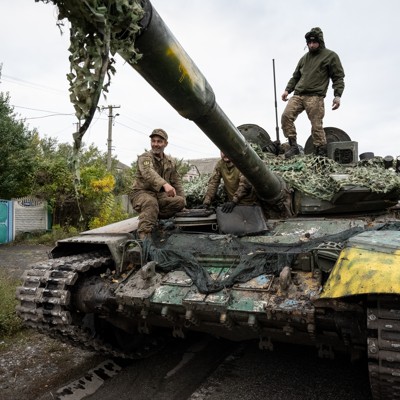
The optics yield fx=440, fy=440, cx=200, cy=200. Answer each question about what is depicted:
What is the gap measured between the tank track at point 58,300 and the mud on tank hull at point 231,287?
0.04 ft

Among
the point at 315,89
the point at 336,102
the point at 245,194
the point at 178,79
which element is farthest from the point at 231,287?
the point at 315,89

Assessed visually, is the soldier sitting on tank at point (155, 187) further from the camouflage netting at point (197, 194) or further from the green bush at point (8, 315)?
the green bush at point (8, 315)

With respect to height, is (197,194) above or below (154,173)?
below

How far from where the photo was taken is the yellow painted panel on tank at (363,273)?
9.65 feet

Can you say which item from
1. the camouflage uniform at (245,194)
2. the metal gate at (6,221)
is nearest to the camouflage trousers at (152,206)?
the camouflage uniform at (245,194)

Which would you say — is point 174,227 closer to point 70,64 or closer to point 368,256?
point 368,256

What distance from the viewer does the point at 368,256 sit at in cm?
322

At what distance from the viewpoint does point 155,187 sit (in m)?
5.08

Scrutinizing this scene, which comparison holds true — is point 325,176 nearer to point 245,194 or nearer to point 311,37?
point 245,194

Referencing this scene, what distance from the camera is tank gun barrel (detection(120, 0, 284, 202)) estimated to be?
233 centimetres

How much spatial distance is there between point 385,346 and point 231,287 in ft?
4.59

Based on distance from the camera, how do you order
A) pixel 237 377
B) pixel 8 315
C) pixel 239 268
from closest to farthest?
pixel 239 268, pixel 237 377, pixel 8 315

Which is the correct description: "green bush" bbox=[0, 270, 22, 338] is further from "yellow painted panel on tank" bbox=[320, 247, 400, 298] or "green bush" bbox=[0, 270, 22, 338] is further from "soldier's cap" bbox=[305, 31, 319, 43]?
"soldier's cap" bbox=[305, 31, 319, 43]

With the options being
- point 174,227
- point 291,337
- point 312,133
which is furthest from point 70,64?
point 312,133
